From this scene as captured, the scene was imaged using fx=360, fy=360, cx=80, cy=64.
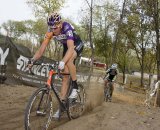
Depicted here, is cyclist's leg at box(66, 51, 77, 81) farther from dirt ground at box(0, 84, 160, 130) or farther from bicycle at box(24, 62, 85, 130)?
dirt ground at box(0, 84, 160, 130)

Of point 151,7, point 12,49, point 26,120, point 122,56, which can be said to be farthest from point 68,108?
point 122,56

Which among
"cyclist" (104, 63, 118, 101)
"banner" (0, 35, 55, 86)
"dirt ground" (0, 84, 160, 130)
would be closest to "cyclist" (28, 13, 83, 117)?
"dirt ground" (0, 84, 160, 130)

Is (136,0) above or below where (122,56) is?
above

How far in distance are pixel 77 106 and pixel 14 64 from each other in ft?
27.8

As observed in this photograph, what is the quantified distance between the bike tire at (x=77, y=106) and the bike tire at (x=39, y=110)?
1.04m

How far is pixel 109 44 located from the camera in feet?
186

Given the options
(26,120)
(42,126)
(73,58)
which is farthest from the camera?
(73,58)

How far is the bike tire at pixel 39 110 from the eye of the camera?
6.05 metres

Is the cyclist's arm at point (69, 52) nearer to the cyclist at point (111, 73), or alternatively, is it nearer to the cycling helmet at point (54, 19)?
the cycling helmet at point (54, 19)

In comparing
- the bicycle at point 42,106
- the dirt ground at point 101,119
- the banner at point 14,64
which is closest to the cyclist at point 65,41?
the bicycle at point 42,106

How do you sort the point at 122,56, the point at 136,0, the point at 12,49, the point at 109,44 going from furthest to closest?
the point at 122,56 → the point at 109,44 → the point at 136,0 → the point at 12,49

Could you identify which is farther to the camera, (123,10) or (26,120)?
(123,10)

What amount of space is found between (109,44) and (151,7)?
96.1ft

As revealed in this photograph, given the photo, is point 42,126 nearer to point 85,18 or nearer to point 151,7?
point 151,7
